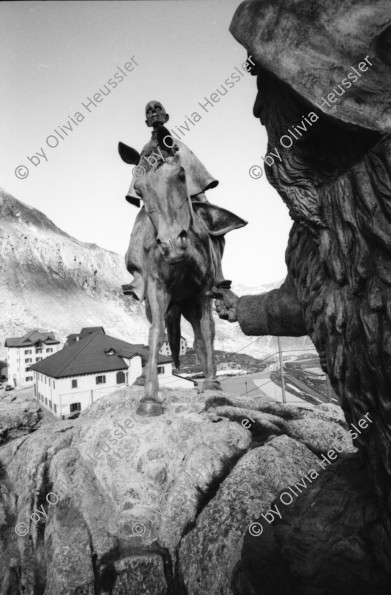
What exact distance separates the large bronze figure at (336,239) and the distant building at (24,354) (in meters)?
38.2

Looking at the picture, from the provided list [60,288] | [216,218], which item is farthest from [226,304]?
[60,288]

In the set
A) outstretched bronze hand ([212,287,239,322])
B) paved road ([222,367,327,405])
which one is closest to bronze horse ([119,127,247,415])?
outstretched bronze hand ([212,287,239,322])

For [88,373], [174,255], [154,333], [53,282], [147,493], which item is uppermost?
[53,282]

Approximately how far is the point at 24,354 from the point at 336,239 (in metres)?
39.2

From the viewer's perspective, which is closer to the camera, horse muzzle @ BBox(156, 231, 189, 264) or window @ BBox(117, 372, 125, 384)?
horse muzzle @ BBox(156, 231, 189, 264)

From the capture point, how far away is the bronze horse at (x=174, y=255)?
330 cm

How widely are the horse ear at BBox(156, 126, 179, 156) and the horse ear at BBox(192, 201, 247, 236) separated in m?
0.72

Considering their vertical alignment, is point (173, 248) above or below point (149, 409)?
above

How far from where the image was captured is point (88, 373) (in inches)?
746

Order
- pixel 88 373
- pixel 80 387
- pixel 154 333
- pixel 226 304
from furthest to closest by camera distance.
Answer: pixel 88 373, pixel 80 387, pixel 154 333, pixel 226 304

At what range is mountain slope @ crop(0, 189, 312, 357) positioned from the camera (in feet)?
203

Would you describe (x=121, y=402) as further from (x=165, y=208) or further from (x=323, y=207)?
(x=323, y=207)

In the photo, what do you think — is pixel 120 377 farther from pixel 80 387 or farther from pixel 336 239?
pixel 336 239

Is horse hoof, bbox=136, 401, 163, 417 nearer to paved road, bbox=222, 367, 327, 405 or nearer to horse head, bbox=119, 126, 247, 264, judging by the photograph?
horse head, bbox=119, 126, 247, 264
